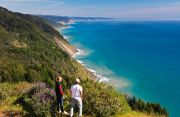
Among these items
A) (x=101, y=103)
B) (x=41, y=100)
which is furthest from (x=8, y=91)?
(x=101, y=103)

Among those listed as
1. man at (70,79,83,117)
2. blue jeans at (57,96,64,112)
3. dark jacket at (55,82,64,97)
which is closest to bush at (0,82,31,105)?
blue jeans at (57,96,64,112)

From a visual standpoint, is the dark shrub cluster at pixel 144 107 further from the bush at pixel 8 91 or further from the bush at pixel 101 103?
the bush at pixel 8 91

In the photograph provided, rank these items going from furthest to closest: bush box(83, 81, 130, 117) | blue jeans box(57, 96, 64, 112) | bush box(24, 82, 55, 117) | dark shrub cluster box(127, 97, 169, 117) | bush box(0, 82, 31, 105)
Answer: dark shrub cluster box(127, 97, 169, 117) → bush box(0, 82, 31, 105) → bush box(83, 81, 130, 117) → blue jeans box(57, 96, 64, 112) → bush box(24, 82, 55, 117)

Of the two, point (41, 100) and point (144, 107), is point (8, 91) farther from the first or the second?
point (144, 107)

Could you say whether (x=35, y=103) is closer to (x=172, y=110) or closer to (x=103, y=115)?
(x=103, y=115)

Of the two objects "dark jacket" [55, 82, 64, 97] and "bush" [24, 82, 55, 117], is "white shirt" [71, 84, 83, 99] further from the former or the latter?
"bush" [24, 82, 55, 117]

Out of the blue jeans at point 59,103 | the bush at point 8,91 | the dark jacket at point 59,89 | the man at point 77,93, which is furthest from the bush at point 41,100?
the bush at point 8,91

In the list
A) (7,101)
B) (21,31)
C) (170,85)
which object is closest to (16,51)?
(21,31)
